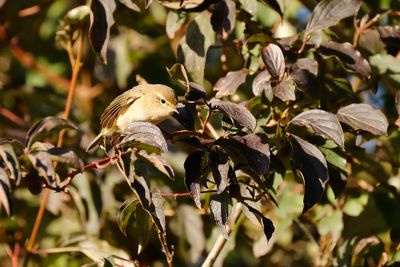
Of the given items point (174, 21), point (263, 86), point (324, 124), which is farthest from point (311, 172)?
point (174, 21)

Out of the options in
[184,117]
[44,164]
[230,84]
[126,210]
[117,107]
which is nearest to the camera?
[44,164]

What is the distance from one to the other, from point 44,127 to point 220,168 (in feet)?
1.38

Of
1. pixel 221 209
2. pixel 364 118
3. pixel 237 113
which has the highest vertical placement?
pixel 237 113

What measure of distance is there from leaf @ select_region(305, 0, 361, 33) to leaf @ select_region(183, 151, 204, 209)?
1.95ft

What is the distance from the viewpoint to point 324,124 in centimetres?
188

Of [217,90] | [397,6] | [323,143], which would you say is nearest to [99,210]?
[217,90]

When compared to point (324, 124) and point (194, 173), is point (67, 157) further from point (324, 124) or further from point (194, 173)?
point (324, 124)

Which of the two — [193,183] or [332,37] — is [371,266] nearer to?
[332,37]

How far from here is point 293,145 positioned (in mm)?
1904

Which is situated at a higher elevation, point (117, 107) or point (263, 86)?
point (263, 86)

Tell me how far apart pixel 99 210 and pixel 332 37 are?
1054mm

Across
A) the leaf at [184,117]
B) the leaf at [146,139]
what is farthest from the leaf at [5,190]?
the leaf at [184,117]

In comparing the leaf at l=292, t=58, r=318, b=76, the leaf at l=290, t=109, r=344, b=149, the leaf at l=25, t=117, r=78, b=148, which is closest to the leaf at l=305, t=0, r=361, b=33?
the leaf at l=292, t=58, r=318, b=76

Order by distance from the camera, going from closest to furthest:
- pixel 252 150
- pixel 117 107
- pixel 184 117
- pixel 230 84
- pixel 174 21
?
pixel 252 150
pixel 184 117
pixel 230 84
pixel 117 107
pixel 174 21
